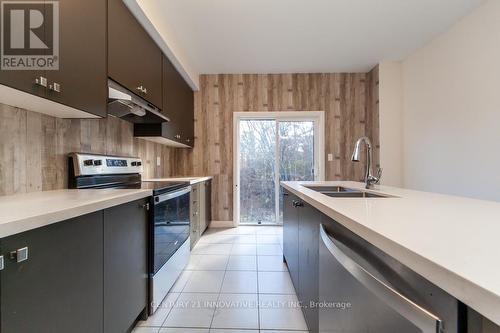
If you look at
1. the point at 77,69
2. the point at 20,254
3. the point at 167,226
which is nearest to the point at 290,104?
the point at 167,226

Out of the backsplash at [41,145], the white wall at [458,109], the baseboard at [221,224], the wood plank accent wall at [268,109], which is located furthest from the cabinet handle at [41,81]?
the white wall at [458,109]

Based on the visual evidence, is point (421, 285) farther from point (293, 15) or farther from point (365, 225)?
point (293, 15)

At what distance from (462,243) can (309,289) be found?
1031 mm

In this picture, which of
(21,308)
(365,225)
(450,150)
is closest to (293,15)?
(450,150)

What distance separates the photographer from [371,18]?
256 cm

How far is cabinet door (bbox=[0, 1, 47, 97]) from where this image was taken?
37.2 inches

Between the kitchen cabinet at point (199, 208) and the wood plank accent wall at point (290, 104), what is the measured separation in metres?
0.58

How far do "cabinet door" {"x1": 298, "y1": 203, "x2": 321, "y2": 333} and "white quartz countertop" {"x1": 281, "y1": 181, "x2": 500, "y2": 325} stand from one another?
416 mm

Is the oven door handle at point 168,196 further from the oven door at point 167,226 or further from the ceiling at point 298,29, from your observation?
the ceiling at point 298,29

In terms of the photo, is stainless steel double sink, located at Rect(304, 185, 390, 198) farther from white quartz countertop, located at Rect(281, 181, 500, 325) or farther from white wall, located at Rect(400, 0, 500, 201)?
white wall, located at Rect(400, 0, 500, 201)

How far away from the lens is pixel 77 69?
1283 millimetres

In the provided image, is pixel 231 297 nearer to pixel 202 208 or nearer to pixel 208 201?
pixel 202 208

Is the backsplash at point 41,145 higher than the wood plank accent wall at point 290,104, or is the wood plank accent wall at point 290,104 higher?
the wood plank accent wall at point 290,104

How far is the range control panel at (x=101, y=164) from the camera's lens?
65.9 inches
